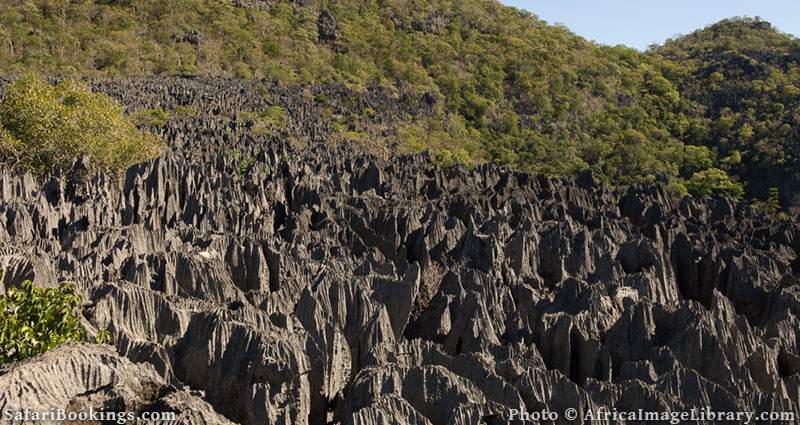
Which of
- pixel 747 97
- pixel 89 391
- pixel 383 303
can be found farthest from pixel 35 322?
pixel 747 97

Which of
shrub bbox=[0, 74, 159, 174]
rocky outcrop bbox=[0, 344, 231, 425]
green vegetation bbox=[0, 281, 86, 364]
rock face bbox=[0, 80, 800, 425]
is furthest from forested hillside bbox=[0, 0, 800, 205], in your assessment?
rocky outcrop bbox=[0, 344, 231, 425]

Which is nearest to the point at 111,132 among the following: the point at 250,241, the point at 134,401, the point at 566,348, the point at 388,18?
the point at 250,241

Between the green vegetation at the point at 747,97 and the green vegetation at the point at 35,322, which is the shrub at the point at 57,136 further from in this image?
the green vegetation at the point at 747,97

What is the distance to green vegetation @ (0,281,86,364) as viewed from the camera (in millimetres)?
11367

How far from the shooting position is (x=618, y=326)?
17.5 meters

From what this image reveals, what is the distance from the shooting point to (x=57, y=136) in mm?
32000

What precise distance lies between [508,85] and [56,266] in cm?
7679

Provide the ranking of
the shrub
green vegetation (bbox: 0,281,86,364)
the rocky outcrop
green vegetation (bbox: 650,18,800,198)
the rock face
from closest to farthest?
1. the rocky outcrop
2. green vegetation (bbox: 0,281,86,364)
3. the rock face
4. the shrub
5. green vegetation (bbox: 650,18,800,198)

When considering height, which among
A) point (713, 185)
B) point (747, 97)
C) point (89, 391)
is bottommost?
point (713, 185)

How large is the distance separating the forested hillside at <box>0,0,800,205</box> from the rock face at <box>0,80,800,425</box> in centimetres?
3283

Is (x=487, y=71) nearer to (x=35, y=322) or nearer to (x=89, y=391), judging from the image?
(x=35, y=322)

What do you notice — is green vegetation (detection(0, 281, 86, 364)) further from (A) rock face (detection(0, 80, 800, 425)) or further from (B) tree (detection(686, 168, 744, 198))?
(B) tree (detection(686, 168, 744, 198))

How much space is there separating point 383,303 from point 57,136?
19.6m

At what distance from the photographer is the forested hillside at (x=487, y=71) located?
7081 centimetres
